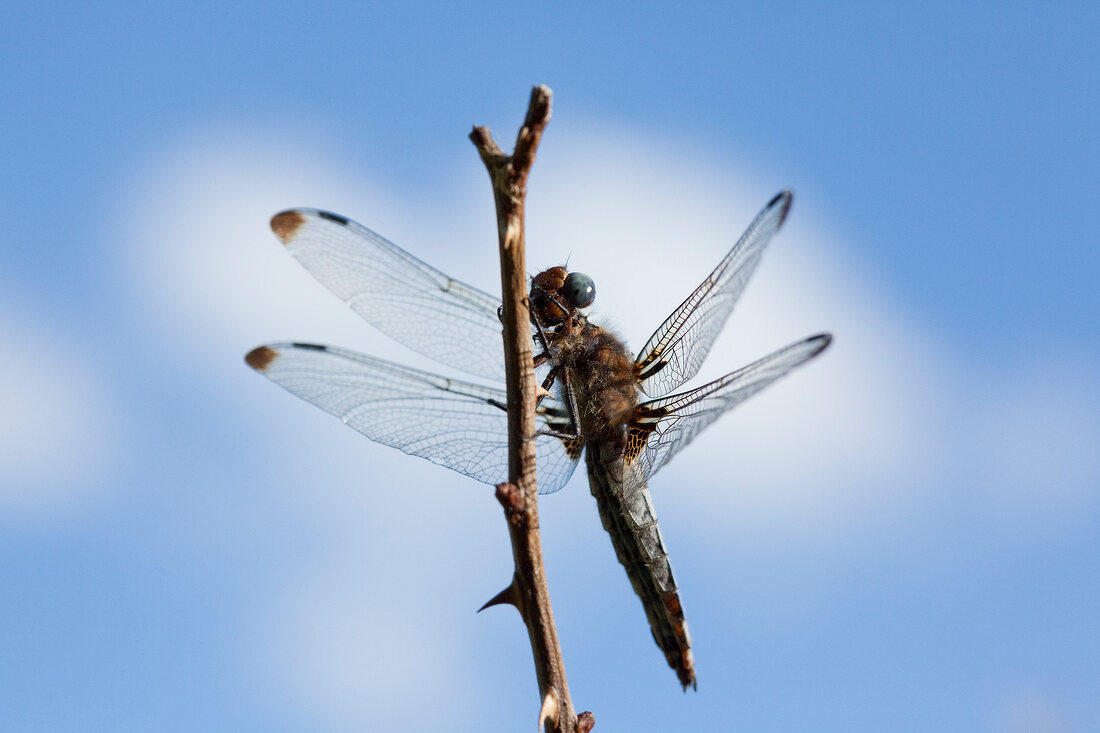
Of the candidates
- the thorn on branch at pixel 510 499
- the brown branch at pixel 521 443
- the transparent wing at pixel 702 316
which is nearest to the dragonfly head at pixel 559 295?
the transparent wing at pixel 702 316

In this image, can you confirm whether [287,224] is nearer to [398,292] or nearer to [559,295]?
[398,292]

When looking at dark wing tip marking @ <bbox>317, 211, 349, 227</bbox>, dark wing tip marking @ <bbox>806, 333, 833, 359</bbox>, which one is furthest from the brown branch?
dark wing tip marking @ <bbox>317, 211, 349, 227</bbox>

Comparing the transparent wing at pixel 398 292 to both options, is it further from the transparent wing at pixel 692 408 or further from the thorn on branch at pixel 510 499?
the thorn on branch at pixel 510 499

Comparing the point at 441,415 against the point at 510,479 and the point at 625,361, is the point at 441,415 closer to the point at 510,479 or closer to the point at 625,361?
the point at 625,361

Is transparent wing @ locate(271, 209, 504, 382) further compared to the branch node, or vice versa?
transparent wing @ locate(271, 209, 504, 382)

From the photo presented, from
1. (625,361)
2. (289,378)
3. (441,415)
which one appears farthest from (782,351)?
(289,378)

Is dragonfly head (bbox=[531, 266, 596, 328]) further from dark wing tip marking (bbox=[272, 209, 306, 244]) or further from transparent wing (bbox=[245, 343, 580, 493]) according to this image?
dark wing tip marking (bbox=[272, 209, 306, 244])
